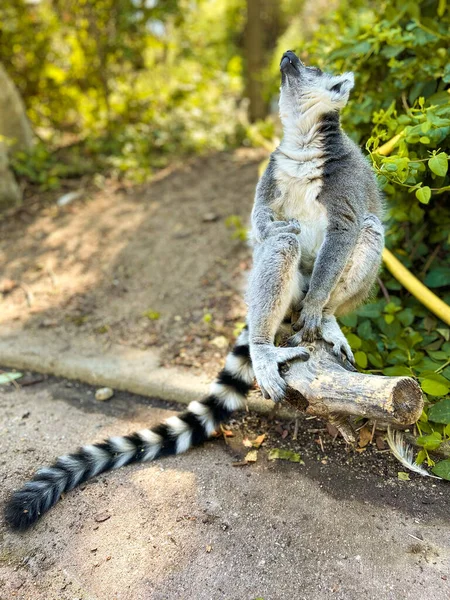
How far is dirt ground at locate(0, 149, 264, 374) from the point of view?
489cm

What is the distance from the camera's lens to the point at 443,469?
3.07 m

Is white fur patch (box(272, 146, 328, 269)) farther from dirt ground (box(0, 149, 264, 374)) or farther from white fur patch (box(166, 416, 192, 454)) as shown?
dirt ground (box(0, 149, 264, 374))

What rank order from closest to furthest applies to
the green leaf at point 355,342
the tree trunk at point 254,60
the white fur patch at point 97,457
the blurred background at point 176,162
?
1. the white fur patch at point 97,457
2. the green leaf at point 355,342
3. the blurred background at point 176,162
4. the tree trunk at point 254,60

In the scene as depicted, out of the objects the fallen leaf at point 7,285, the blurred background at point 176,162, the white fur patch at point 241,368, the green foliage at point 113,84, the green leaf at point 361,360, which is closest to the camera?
the white fur patch at point 241,368

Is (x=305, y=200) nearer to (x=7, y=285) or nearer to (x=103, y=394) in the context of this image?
(x=103, y=394)

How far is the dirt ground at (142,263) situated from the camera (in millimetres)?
4895

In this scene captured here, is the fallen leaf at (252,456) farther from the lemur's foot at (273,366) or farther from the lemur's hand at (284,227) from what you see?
the lemur's hand at (284,227)

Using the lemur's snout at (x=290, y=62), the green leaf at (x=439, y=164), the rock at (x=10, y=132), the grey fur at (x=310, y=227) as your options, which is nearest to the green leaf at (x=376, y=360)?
the grey fur at (x=310, y=227)

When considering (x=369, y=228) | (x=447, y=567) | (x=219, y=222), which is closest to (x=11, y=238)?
(x=219, y=222)

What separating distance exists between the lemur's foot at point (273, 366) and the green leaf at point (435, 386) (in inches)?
31.8

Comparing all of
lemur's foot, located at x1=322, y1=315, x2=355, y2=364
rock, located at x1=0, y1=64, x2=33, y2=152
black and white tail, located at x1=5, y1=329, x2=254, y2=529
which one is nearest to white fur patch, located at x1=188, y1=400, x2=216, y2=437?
black and white tail, located at x1=5, y1=329, x2=254, y2=529

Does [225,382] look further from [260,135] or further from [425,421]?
[260,135]

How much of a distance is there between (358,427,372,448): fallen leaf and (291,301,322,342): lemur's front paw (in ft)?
2.60

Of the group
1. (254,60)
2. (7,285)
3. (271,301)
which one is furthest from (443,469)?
(254,60)
